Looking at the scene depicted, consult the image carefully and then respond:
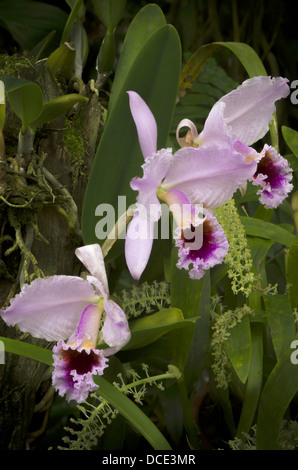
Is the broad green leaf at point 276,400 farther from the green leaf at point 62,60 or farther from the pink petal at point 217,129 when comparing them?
the green leaf at point 62,60

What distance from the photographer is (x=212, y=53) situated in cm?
108

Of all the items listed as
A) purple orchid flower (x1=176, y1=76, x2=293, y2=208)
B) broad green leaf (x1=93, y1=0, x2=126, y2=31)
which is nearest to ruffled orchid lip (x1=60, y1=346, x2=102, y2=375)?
purple orchid flower (x1=176, y1=76, x2=293, y2=208)

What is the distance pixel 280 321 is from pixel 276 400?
14 cm

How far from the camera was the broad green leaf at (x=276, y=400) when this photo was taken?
0.69 meters

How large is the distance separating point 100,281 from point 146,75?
33 cm

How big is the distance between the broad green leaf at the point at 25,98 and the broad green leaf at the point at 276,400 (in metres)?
0.49

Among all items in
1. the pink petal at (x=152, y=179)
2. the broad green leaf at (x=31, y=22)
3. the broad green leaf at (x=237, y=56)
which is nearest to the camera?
the pink petal at (x=152, y=179)

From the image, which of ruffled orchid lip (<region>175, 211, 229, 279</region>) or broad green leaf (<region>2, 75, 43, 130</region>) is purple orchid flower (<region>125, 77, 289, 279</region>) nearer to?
ruffled orchid lip (<region>175, 211, 229, 279</region>)

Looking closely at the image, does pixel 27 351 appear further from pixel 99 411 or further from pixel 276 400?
pixel 276 400

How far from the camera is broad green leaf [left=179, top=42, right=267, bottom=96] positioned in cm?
92

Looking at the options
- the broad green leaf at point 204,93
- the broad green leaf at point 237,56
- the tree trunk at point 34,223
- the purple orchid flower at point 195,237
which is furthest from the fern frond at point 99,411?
the broad green leaf at point 204,93

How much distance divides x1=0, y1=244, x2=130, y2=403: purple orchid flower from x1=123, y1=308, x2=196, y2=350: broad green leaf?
0.22 ft

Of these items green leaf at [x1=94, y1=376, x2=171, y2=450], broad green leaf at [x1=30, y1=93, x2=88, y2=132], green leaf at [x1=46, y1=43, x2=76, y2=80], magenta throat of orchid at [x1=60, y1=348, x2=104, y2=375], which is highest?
green leaf at [x1=46, y1=43, x2=76, y2=80]

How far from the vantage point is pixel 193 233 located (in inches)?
25.8
